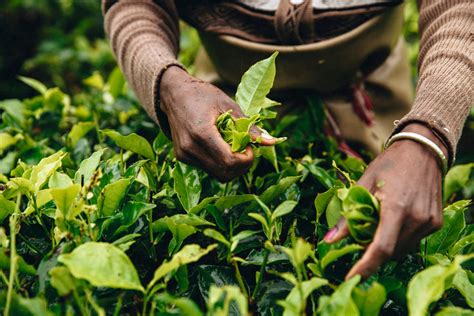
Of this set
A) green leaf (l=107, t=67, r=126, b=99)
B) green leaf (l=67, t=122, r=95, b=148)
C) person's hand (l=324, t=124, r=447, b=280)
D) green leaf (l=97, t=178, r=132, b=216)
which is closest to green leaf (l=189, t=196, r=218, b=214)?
green leaf (l=97, t=178, r=132, b=216)

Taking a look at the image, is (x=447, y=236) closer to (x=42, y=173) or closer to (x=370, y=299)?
(x=370, y=299)

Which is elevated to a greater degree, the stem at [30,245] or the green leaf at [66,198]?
the green leaf at [66,198]

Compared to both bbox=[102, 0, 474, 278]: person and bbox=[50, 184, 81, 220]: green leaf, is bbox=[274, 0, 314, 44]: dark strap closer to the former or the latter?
bbox=[102, 0, 474, 278]: person

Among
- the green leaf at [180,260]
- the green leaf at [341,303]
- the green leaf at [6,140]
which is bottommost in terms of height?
the green leaf at [6,140]

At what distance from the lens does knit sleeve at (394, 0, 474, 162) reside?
0.94 meters

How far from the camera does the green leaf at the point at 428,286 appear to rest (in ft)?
2.41

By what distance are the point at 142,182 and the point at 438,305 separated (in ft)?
1.75

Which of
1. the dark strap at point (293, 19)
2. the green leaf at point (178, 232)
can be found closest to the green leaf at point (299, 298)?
the green leaf at point (178, 232)

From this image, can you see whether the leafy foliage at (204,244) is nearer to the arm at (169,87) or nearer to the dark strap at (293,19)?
the arm at (169,87)

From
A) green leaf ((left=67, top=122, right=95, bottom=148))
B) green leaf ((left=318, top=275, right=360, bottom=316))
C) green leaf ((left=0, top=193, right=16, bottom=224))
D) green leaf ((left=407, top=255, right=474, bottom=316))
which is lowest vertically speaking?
green leaf ((left=67, top=122, right=95, bottom=148))

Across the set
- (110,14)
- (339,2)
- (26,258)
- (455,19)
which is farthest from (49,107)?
(455,19)

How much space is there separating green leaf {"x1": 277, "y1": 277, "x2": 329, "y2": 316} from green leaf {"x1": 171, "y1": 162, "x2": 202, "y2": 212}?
287 mm

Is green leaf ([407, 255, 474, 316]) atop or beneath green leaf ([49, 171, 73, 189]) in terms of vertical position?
atop

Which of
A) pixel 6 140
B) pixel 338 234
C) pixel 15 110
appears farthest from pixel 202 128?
pixel 15 110
